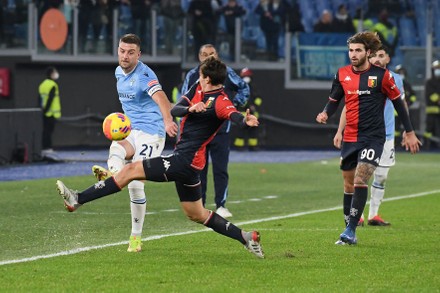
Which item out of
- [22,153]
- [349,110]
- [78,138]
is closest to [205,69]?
[349,110]

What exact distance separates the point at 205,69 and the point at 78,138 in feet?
77.8

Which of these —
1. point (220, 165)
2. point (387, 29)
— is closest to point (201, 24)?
point (387, 29)

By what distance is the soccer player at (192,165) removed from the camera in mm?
11094

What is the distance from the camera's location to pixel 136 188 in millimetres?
12227

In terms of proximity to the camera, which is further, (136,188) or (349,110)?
(349,110)

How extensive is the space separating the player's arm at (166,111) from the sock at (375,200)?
427cm

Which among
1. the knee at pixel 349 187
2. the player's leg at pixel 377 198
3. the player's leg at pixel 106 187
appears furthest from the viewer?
the player's leg at pixel 377 198

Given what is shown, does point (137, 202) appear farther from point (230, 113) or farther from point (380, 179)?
point (380, 179)

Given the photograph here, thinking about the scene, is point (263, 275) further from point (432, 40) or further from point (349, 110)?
point (432, 40)

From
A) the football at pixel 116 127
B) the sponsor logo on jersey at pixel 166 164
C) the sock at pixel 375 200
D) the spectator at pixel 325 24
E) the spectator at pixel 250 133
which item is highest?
the spectator at pixel 325 24

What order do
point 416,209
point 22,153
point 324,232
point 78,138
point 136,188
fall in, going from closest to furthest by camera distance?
point 136,188, point 324,232, point 416,209, point 22,153, point 78,138

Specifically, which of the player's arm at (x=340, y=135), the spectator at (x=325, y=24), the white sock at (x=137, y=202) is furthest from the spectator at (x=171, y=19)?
the white sock at (x=137, y=202)

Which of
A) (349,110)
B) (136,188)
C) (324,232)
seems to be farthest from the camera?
(324,232)

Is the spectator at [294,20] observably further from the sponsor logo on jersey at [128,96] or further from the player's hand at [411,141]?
the sponsor logo on jersey at [128,96]
